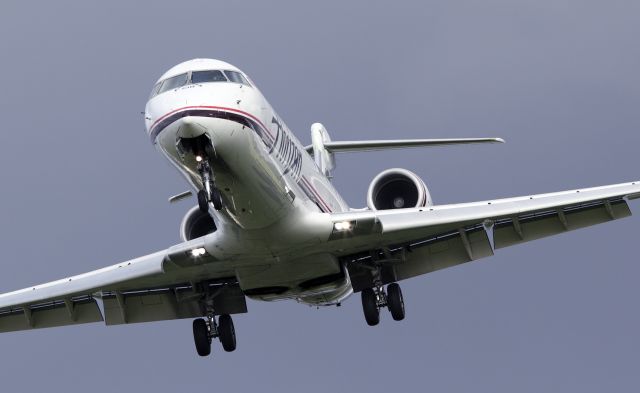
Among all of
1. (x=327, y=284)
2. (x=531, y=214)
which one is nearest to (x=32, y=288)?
(x=327, y=284)

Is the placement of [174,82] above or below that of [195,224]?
above

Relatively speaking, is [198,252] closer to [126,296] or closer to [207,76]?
[207,76]

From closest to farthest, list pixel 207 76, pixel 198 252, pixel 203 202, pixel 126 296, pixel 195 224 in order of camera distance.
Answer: pixel 203 202 < pixel 207 76 < pixel 198 252 < pixel 195 224 < pixel 126 296

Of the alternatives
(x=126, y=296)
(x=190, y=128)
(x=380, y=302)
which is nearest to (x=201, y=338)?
(x=126, y=296)

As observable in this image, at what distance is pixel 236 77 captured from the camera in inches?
963

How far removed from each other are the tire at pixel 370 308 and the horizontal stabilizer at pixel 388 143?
412 centimetres

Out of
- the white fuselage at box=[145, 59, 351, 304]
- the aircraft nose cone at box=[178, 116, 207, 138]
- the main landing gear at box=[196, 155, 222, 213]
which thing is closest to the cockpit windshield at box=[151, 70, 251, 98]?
the white fuselage at box=[145, 59, 351, 304]

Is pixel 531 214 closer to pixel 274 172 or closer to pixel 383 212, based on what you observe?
pixel 383 212

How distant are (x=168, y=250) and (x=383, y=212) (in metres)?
4.51

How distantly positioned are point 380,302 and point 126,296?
6.04 metres

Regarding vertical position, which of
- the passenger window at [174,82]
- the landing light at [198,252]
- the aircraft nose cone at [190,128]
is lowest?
the landing light at [198,252]

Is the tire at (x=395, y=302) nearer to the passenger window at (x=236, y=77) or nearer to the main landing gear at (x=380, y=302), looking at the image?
the main landing gear at (x=380, y=302)

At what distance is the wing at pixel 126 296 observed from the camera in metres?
27.8

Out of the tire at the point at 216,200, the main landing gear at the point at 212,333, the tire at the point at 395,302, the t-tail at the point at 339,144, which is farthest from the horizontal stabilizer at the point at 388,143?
the tire at the point at 216,200
